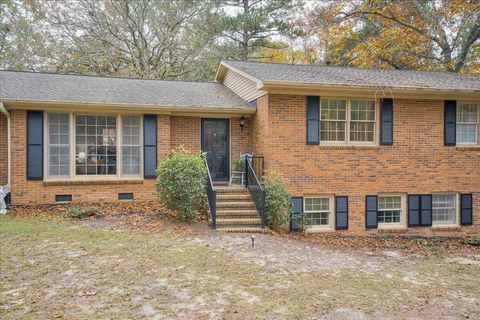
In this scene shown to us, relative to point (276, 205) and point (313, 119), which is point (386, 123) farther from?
point (276, 205)

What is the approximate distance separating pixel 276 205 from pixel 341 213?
2.38 m

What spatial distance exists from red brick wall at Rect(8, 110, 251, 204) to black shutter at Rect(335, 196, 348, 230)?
3520 mm

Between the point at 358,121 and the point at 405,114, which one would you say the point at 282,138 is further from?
the point at 405,114

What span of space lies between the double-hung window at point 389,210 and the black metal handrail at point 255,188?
3956 mm

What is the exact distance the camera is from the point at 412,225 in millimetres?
11453

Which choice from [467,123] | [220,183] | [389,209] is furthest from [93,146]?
[467,123]

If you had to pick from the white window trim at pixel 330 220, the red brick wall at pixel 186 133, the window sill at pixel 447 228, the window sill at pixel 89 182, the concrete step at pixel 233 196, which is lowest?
the window sill at pixel 447 228

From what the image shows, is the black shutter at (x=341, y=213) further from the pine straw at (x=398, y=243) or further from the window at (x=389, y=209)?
the window at (x=389, y=209)

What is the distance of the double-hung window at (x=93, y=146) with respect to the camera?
11180mm

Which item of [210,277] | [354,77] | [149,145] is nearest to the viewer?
[210,277]

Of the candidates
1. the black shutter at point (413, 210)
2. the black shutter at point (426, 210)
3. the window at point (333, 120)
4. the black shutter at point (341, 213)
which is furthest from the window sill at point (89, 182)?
the black shutter at point (426, 210)

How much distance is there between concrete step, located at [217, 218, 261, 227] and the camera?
9.36 metres

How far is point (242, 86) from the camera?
13.1 m

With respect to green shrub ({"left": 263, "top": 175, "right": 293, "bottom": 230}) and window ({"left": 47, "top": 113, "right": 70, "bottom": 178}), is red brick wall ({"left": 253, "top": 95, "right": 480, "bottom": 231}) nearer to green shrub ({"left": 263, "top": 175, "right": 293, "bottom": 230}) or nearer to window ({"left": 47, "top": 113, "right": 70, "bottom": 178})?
green shrub ({"left": 263, "top": 175, "right": 293, "bottom": 230})
